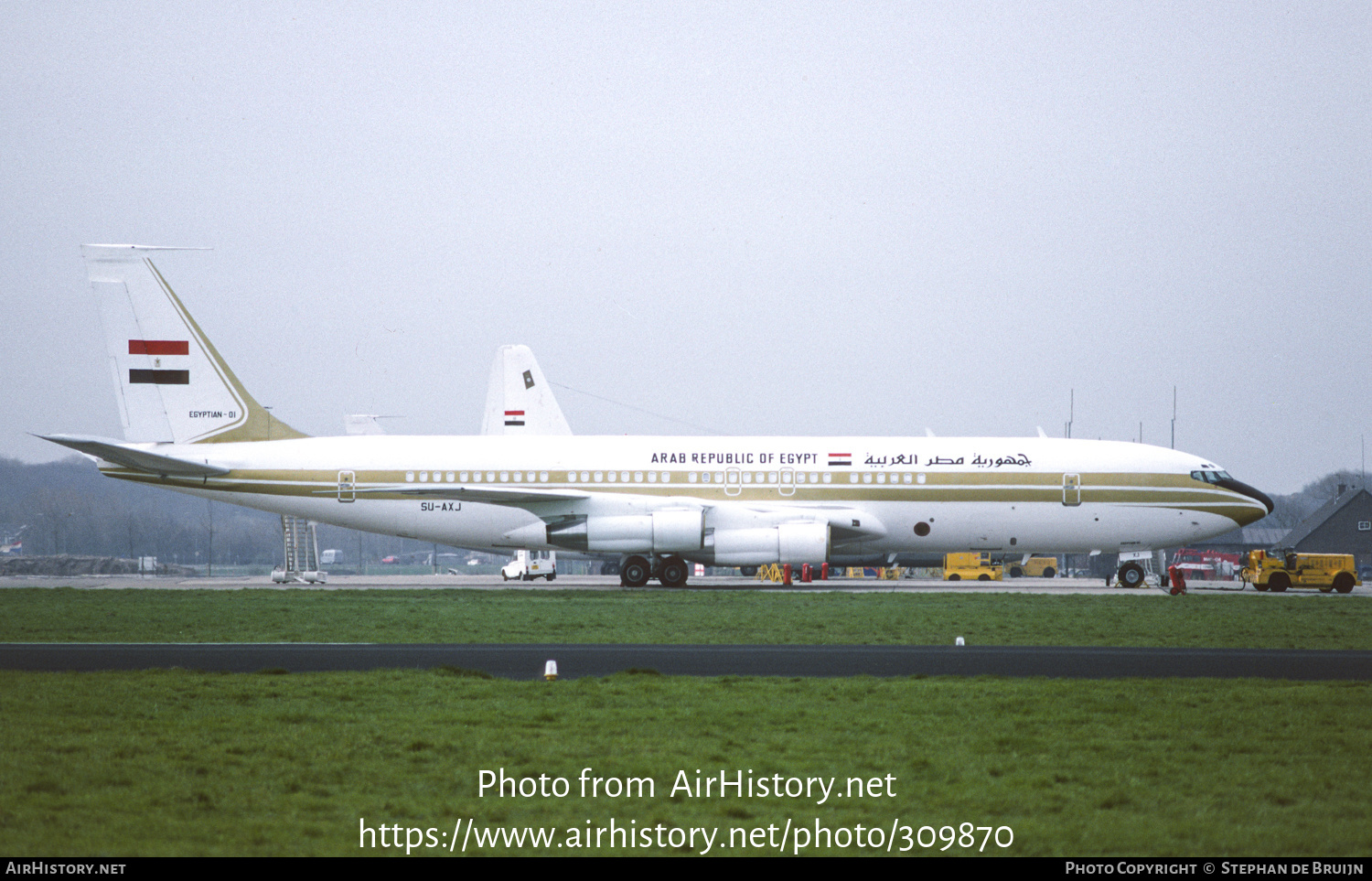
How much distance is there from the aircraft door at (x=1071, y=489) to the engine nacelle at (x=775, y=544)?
719 cm

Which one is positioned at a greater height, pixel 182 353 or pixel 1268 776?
pixel 182 353

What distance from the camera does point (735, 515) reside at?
3606cm

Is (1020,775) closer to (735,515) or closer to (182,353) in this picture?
(735,515)

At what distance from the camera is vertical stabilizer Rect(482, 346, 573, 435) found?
5028 centimetres

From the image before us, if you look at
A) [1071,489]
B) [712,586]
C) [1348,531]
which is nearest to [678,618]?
[712,586]

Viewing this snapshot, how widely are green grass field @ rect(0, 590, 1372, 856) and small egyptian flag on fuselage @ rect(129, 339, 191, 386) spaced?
24.5 m

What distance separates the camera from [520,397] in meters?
50.5

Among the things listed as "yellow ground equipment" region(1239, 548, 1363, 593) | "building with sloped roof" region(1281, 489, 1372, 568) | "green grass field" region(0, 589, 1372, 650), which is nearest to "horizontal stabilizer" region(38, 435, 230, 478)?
"green grass field" region(0, 589, 1372, 650)

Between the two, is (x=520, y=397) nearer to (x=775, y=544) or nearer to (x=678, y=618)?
(x=775, y=544)

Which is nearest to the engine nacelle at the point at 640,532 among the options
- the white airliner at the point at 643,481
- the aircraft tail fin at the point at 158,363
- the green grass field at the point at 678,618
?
the white airliner at the point at 643,481

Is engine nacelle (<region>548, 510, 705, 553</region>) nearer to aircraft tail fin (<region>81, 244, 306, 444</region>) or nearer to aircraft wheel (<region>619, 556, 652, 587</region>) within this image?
aircraft wheel (<region>619, 556, 652, 587</region>)

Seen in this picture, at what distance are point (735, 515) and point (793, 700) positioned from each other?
23.9m
